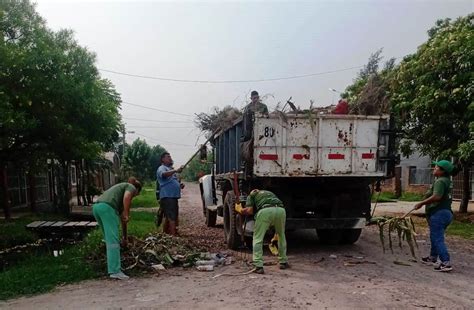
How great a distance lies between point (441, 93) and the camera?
41.7ft

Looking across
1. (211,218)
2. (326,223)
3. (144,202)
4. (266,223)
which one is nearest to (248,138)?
(266,223)

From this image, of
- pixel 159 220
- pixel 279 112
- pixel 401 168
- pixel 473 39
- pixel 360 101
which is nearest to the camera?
pixel 279 112

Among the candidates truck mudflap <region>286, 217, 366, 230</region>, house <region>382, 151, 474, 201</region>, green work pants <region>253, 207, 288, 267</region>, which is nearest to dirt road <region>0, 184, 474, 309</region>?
green work pants <region>253, 207, 288, 267</region>

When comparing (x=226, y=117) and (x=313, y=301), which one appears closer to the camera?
(x=313, y=301)

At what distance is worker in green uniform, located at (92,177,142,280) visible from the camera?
22.2ft

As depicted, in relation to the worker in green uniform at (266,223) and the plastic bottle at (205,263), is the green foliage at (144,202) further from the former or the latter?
the worker in green uniform at (266,223)

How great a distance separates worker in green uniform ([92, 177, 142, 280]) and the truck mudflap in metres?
2.80

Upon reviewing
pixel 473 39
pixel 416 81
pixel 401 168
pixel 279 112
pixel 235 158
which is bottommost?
pixel 401 168

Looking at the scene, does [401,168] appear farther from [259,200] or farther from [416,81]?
[259,200]

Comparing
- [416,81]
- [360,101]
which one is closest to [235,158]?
[360,101]

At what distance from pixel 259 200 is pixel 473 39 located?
343 inches

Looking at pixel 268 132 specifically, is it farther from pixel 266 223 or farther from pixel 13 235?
pixel 13 235

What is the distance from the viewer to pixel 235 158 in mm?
9102

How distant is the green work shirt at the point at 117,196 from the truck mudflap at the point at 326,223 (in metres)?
2.81
